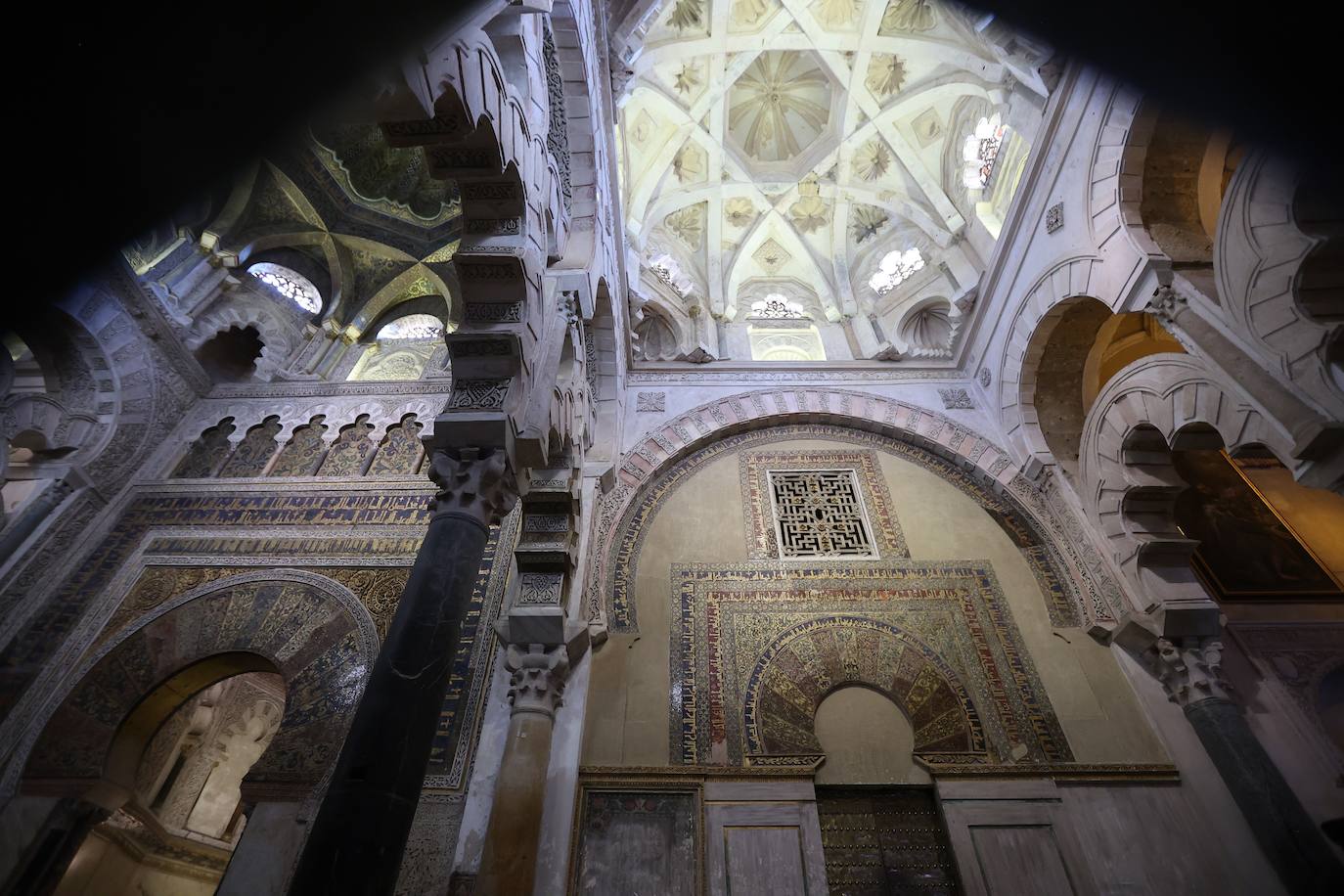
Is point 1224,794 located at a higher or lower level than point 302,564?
lower

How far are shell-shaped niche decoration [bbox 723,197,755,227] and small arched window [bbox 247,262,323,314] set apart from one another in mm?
6497

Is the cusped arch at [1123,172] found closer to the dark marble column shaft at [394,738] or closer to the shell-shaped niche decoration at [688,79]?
the dark marble column shaft at [394,738]

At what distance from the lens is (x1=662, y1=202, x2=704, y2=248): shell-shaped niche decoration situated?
31.0 ft

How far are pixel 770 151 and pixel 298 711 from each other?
33.0 ft

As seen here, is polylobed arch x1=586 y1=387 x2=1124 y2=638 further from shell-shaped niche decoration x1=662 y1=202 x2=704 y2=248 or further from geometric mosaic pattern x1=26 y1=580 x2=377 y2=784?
shell-shaped niche decoration x1=662 y1=202 x2=704 y2=248

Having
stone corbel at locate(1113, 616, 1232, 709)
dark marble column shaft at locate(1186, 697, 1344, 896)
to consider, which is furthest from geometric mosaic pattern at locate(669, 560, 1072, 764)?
dark marble column shaft at locate(1186, 697, 1344, 896)

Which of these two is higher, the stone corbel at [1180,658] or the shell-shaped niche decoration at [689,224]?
the shell-shaped niche decoration at [689,224]

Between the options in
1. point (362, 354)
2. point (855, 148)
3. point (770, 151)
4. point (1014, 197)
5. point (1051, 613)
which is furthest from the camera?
point (770, 151)

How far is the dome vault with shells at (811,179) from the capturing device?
782 centimetres

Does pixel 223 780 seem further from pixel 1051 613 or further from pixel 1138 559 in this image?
pixel 1138 559

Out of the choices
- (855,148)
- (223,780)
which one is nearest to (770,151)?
(855,148)

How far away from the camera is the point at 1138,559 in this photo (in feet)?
17.3

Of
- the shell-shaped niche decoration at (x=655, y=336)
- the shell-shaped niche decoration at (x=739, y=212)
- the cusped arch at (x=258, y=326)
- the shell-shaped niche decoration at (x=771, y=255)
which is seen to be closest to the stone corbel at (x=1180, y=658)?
the shell-shaped niche decoration at (x=655, y=336)

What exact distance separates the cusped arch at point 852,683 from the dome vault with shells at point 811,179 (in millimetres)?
3952
